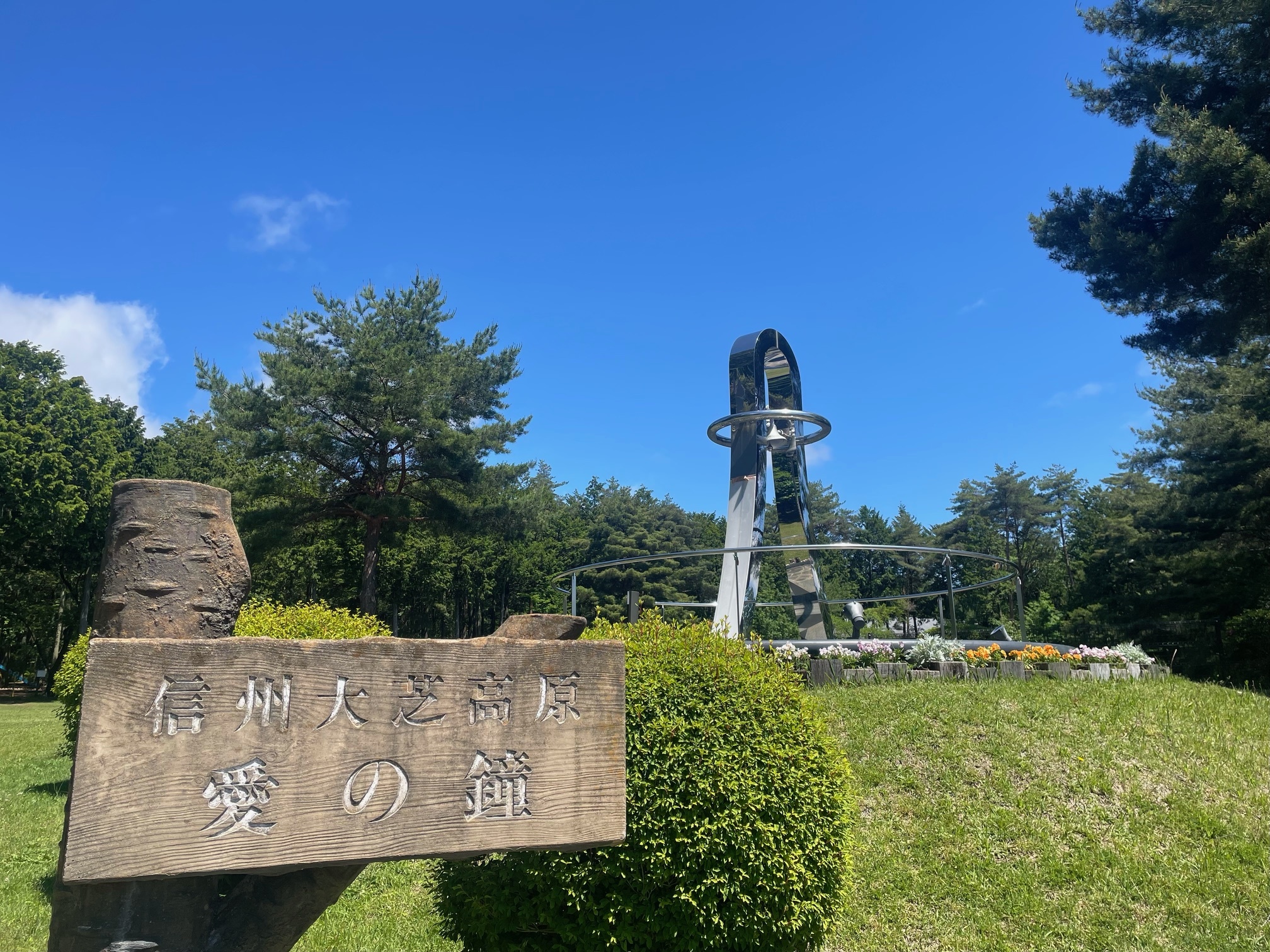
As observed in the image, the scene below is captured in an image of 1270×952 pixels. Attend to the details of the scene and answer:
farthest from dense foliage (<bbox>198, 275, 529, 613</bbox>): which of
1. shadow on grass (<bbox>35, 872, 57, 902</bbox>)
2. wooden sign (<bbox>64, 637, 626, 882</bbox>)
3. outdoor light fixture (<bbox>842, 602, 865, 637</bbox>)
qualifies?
wooden sign (<bbox>64, 637, 626, 882</bbox>)

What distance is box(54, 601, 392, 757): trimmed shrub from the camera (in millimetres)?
6117

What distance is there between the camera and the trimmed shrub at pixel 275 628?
20.1ft

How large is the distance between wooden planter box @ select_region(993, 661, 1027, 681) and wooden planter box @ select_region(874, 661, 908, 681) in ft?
3.08

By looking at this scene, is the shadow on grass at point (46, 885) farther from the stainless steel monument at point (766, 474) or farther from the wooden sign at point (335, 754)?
the stainless steel monument at point (766, 474)

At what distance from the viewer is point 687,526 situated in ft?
140

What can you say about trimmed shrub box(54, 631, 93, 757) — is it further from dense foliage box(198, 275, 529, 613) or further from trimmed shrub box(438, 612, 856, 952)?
dense foliage box(198, 275, 529, 613)

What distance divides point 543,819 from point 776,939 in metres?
1.67

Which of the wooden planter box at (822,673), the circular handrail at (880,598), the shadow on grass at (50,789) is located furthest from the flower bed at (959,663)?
the shadow on grass at (50,789)

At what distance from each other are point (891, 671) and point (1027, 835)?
10.3 feet

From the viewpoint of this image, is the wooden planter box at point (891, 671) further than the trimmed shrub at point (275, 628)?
Yes

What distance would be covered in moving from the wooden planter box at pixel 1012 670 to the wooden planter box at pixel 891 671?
939mm

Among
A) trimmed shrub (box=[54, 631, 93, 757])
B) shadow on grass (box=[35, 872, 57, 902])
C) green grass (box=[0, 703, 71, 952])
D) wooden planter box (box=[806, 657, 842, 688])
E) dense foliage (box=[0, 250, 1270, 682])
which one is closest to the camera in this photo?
green grass (box=[0, 703, 71, 952])

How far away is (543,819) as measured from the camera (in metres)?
2.54

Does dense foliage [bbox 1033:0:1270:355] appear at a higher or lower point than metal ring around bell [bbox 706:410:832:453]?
higher
